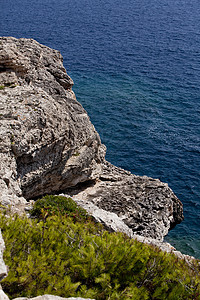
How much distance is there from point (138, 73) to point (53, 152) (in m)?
61.5

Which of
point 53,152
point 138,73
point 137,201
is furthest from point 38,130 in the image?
point 138,73

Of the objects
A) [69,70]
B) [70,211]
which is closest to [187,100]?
[69,70]

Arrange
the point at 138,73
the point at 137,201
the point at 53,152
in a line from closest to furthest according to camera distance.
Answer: the point at 53,152 → the point at 137,201 → the point at 138,73

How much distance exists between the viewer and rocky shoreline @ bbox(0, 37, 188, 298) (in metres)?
26.3

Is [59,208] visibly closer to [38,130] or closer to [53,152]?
[38,130]

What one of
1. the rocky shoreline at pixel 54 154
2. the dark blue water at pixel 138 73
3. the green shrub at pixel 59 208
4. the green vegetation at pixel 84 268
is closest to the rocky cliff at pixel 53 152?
the rocky shoreline at pixel 54 154

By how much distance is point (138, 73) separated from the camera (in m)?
86.3

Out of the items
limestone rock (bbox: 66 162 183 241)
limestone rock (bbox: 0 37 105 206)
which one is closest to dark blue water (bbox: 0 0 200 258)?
limestone rock (bbox: 66 162 183 241)

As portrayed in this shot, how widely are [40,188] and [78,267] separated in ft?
65.4

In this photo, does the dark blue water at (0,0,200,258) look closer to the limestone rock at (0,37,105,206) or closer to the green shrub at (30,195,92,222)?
the limestone rock at (0,37,105,206)

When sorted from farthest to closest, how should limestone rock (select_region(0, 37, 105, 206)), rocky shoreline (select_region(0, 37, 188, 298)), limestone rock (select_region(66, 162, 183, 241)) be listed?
limestone rock (select_region(66, 162, 183, 241)) → rocky shoreline (select_region(0, 37, 188, 298)) → limestone rock (select_region(0, 37, 105, 206))

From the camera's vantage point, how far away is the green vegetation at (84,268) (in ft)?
36.0

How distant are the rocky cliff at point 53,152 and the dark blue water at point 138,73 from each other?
743cm

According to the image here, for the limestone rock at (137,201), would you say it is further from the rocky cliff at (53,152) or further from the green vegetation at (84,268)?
the green vegetation at (84,268)
